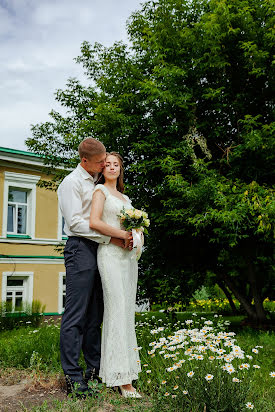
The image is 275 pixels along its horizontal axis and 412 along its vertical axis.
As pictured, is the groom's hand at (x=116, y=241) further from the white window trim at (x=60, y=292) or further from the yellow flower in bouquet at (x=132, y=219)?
the white window trim at (x=60, y=292)

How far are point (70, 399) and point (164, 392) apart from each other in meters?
0.78

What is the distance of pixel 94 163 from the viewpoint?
13.8 ft

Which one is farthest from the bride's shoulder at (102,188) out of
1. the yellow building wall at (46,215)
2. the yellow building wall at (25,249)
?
the yellow building wall at (46,215)

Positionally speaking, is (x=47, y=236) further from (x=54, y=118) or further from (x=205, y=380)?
(x=205, y=380)

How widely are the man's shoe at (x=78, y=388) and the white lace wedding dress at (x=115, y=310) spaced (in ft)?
0.61

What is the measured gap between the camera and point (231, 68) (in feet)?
31.3

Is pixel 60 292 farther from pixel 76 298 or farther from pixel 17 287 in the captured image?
pixel 76 298

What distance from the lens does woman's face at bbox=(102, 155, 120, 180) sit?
13.8 feet

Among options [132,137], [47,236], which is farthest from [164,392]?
[47,236]

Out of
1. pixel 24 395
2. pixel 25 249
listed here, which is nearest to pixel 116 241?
pixel 24 395

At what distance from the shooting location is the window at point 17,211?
17.6 m

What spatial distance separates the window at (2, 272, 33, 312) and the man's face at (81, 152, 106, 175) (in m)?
13.6

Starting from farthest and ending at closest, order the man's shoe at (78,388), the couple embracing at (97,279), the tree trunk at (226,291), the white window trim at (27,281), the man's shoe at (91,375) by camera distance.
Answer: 1. the white window trim at (27,281)
2. the tree trunk at (226,291)
3. the man's shoe at (91,375)
4. the couple embracing at (97,279)
5. the man's shoe at (78,388)

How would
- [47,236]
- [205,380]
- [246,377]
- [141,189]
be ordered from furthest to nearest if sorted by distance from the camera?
1. [47,236]
2. [141,189]
3. [246,377]
4. [205,380]
